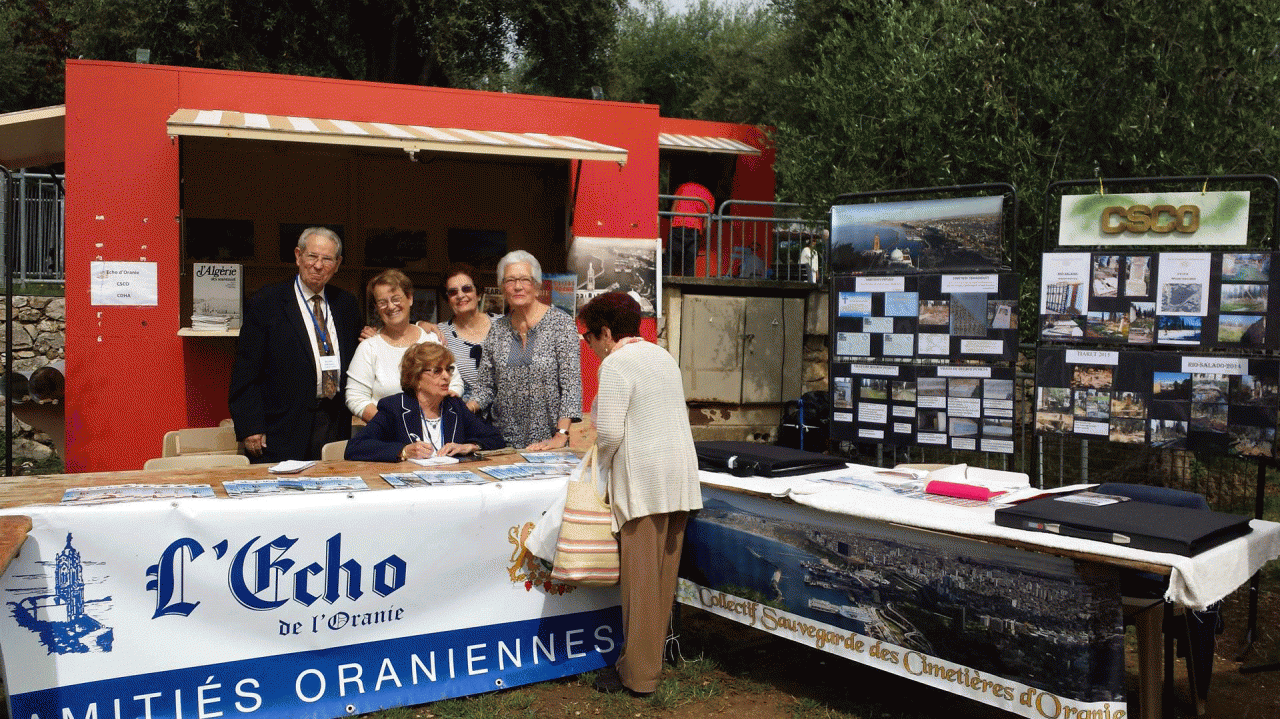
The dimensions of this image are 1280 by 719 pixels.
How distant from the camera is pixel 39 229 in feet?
34.9

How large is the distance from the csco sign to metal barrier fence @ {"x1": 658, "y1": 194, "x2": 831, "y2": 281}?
5.45 meters

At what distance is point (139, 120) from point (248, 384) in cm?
292

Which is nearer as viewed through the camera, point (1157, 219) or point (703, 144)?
point (1157, 219)

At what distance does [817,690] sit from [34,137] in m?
6.36

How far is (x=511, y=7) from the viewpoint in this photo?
16.1 metres

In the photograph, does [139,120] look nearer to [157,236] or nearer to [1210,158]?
[157,236]

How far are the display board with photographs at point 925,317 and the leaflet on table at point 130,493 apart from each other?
3.67 m

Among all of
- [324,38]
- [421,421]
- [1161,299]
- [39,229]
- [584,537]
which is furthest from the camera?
[324,38]

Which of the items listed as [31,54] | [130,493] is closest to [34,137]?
[130,493]

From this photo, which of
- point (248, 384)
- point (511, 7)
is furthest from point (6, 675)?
point (511, 7)

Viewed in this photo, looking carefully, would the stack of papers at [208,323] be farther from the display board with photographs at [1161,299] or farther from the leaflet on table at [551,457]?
the display board with photographs at [1161,299]

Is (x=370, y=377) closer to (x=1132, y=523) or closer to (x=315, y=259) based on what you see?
(x=315, y=259)

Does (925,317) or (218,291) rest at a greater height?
(218,291)

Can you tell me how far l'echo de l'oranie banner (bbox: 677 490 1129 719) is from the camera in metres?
2.79
